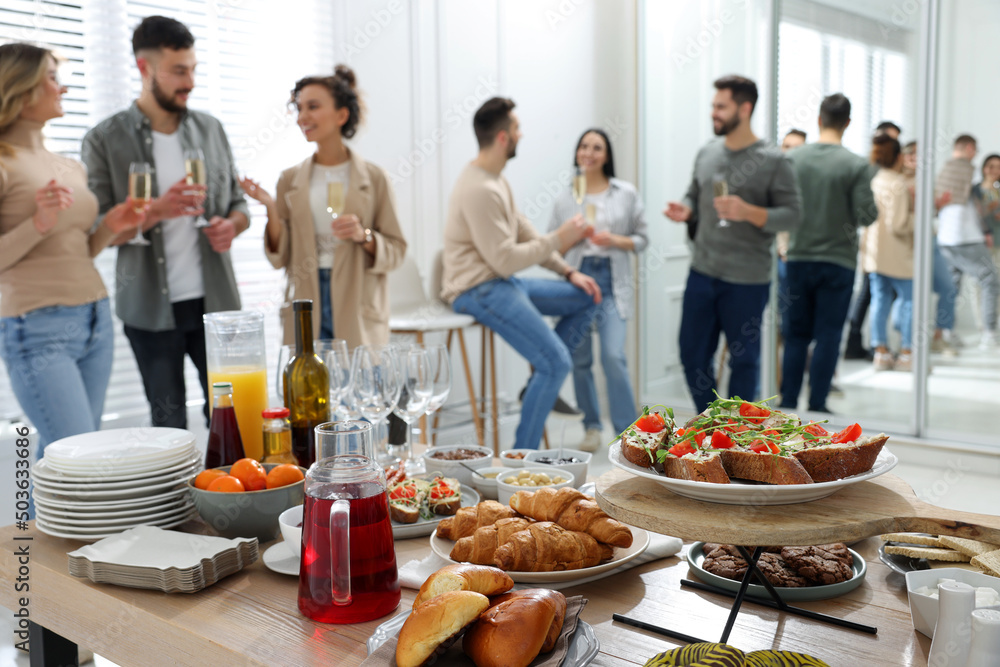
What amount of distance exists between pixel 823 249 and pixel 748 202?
1.65 feet

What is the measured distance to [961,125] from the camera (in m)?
3.76

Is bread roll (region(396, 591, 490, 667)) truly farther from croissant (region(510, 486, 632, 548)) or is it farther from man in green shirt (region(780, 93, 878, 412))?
man in green shirt (region(780, 93, 878, 412))

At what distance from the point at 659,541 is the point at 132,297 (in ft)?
Answer: 6.57

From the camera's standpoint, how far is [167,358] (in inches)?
107

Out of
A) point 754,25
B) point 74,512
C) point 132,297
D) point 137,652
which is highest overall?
point 754,25

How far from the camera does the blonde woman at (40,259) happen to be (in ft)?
7.52

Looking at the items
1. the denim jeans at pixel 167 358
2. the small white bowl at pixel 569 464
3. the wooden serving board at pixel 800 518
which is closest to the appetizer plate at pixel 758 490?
the wooden serving board at pixel 800 518

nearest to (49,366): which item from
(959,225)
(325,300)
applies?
(325,300)

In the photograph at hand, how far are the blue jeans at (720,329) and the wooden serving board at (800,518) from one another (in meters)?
3.09

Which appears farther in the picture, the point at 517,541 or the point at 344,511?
the point at 517,541

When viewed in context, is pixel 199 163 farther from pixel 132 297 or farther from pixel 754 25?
pixel 754 25

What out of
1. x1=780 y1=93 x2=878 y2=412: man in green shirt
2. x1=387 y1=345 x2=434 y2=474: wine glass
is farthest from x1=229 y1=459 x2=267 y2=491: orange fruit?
x1=780 y1=93 x2=878 y2=412: man in green shirt

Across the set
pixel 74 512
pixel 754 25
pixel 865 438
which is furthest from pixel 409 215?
pixel 865 438

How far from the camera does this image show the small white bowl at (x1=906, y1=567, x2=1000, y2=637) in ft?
3.11
